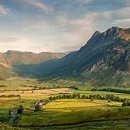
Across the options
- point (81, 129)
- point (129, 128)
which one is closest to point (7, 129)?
point (81, 129)

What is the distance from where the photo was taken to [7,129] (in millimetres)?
159500

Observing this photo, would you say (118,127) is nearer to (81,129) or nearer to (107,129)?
(107,129)

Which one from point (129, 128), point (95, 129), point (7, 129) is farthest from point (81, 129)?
point (7, 129)

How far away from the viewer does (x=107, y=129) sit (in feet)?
627

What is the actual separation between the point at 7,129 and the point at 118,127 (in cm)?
6495

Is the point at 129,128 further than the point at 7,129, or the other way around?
the point at 129,128

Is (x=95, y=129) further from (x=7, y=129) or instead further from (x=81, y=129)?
(x=7, y=129)

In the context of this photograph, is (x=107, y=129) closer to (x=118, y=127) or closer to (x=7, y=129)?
(x=118, y=127)

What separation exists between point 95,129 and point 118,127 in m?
12.4

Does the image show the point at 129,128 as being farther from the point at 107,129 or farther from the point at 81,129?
the point at 81,129

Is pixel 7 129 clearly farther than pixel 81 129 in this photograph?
No

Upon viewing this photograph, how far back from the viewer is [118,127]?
195 meters

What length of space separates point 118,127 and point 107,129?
24.3 feet

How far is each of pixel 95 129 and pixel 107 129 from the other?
7.32m
